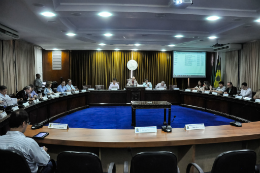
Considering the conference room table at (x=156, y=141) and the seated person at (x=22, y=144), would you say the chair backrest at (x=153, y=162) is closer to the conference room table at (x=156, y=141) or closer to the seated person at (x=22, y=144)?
the conference room table at (x=156, y=141)

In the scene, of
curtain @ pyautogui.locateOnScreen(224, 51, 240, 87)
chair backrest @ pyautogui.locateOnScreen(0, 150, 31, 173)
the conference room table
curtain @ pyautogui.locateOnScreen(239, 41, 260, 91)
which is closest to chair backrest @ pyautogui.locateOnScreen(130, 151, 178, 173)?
the conference room table

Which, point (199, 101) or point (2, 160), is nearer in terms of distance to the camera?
point (2, 160)

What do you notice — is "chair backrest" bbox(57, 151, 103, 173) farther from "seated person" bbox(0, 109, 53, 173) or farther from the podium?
the podium

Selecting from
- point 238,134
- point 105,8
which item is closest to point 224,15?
point 105,8

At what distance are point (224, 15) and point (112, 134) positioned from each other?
3.31m

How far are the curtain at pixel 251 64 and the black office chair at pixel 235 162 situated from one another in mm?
7262

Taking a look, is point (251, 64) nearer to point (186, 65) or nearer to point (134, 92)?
point (186, 65)

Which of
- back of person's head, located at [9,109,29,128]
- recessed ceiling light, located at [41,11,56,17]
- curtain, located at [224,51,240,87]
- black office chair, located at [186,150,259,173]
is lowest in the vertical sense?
black office chair, located at [186,150,259,173]

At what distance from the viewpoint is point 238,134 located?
6.43 ft

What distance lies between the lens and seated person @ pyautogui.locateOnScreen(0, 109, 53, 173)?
139 centimetres

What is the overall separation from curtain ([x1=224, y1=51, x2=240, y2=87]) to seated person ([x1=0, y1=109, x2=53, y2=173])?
29.8ft

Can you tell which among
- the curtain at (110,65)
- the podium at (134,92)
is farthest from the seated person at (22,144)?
the curtain at (110,65)

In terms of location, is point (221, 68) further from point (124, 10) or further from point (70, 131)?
point (70, 131)

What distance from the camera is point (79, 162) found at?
1294mm
